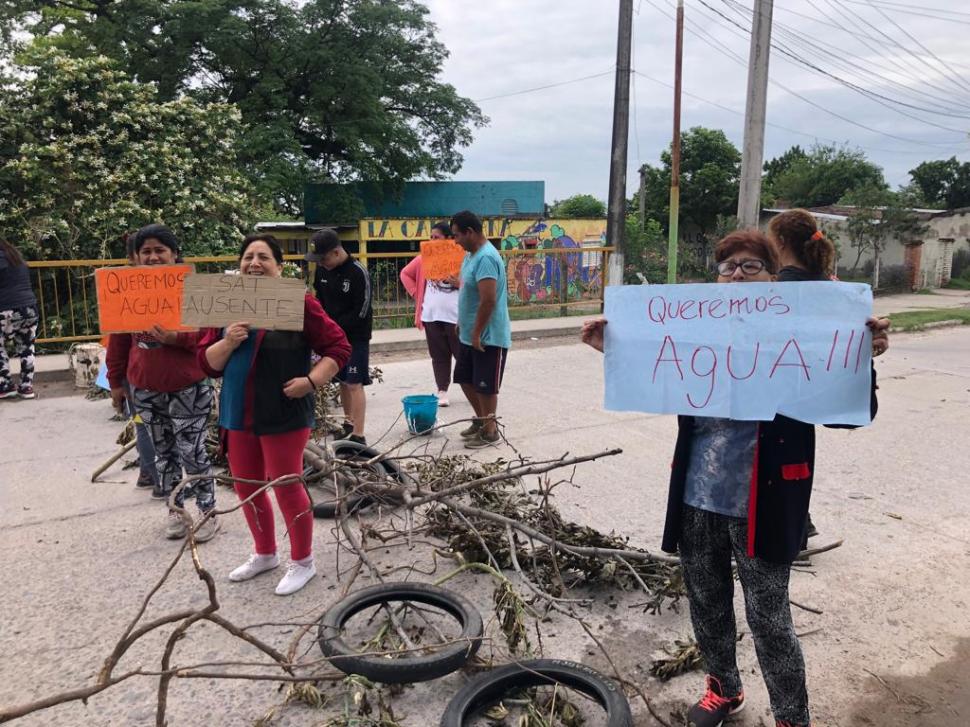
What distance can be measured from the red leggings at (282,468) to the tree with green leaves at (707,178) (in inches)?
1200

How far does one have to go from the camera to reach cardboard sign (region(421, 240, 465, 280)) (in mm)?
7078

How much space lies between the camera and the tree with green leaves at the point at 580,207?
1686 inches

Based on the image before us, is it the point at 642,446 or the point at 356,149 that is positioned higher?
the point at 356,149

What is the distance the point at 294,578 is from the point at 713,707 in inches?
80.6

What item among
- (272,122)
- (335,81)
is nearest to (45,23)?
(272,122)

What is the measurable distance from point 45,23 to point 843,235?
28518 mm

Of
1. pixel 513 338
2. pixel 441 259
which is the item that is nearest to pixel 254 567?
pixel 441 259

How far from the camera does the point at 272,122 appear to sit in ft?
79.7

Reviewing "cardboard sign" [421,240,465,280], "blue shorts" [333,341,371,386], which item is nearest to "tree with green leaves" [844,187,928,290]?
"cardboard sign" [421,240,465,280]

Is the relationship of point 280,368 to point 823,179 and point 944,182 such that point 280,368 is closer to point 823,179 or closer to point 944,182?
point 823,179

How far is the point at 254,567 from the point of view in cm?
372

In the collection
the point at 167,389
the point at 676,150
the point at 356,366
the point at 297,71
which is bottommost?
the point at 356,366

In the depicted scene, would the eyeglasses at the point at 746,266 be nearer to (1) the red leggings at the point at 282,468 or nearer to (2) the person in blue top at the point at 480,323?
(1) the red leggings at the point at 282,468

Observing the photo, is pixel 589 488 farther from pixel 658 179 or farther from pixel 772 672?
pixel 658 179
